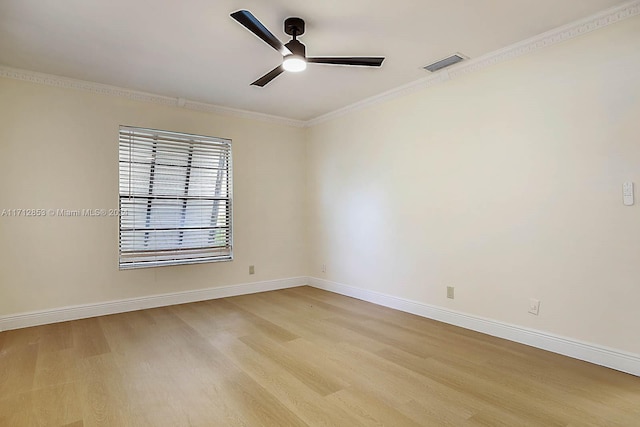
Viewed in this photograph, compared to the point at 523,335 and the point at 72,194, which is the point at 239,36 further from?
the point at 523,335

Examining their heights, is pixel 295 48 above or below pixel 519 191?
above

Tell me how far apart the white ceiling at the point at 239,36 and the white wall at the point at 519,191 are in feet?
1.24

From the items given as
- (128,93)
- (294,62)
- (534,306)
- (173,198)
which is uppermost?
(128,93)

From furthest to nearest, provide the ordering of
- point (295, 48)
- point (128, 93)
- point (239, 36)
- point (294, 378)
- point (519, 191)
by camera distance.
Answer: point (128, 93) → point (519, 191) → point (239, 36) → point (295, 48) → point (294, 378)

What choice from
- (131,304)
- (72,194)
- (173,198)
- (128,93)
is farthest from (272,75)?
(131,304)

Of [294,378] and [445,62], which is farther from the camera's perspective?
[445,62]

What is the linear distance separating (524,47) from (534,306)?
217 centimetres

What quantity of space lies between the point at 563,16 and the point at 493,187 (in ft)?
4.52

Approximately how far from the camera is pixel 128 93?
13.3 feet

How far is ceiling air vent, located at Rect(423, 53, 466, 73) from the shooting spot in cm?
322

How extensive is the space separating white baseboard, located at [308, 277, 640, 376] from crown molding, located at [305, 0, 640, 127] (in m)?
2.35

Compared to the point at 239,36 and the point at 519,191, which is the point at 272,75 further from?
the point at 519,191

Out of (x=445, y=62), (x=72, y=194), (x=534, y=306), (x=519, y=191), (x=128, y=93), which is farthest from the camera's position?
(x=128, y=93)

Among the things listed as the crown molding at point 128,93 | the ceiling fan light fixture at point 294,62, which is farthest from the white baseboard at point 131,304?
the ceiling fan light fixture at point 294,62
